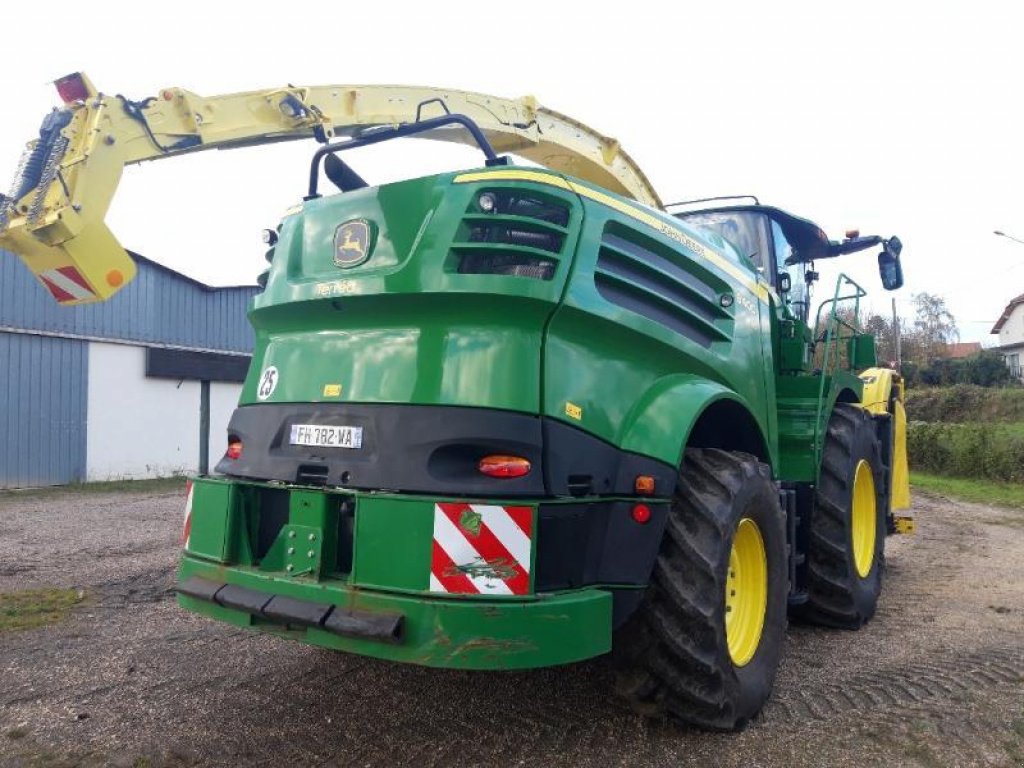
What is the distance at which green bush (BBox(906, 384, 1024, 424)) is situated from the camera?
26328mm

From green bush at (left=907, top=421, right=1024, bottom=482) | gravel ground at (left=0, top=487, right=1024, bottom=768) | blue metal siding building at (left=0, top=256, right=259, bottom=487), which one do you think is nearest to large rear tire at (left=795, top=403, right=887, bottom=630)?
gravel ground at (left=0, top=487, right=1024, bottom=768)

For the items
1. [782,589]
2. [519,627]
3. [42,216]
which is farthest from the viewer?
[42,216]

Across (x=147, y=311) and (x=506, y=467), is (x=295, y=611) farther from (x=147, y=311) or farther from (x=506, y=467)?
(x=147, y=311)

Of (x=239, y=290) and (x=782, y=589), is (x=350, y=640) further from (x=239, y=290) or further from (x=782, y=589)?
(x=239, y=290)

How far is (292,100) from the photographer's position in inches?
214

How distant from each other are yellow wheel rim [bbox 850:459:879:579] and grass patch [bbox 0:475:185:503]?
11398 mm

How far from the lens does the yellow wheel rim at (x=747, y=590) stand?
3670mm

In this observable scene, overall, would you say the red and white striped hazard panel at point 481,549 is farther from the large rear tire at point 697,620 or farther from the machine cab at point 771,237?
the machine cab at point 771,237

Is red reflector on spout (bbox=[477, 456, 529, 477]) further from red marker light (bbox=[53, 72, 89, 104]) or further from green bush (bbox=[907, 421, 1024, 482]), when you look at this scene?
green bush (bbox=[907, 421, 1024, 482])

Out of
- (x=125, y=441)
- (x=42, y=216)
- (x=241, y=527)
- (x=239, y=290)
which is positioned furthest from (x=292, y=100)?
(x=239, y=290)

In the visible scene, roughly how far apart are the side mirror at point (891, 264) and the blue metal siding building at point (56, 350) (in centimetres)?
1133

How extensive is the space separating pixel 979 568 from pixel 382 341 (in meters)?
6.46

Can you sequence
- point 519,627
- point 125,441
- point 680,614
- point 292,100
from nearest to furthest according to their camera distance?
point 519,627 < point 680,614 < point 292,100 < point 125,441

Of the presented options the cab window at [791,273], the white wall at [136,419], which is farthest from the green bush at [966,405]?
the cab window at [791,273]
